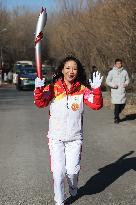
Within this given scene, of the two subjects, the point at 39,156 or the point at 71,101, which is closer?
the point at 71,101

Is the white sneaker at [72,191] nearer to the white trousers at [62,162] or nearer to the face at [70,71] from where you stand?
the white trousers at [62,162]

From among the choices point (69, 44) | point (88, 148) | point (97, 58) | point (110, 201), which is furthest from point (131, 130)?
point (69, 44)

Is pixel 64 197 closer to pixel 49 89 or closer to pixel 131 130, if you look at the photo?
pixel 49 89

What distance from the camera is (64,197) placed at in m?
6.38

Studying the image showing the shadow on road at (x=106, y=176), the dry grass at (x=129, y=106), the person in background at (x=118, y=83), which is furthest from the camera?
the dry grass at (x=129, y=106)

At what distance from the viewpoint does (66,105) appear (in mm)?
6293

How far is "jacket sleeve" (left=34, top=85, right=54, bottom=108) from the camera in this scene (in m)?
6.21

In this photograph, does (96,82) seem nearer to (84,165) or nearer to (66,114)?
(66,114)

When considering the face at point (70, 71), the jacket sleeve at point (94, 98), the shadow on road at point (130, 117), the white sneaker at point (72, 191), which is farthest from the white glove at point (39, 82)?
the shadow on road at point (130, 117)

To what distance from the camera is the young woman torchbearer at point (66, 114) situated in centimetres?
627

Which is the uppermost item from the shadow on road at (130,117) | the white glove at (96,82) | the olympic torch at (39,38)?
the olympic torch at (39,38)

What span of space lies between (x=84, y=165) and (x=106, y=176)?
886mm

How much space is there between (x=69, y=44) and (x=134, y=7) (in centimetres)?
1916

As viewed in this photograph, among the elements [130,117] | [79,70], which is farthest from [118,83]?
[79,70]
